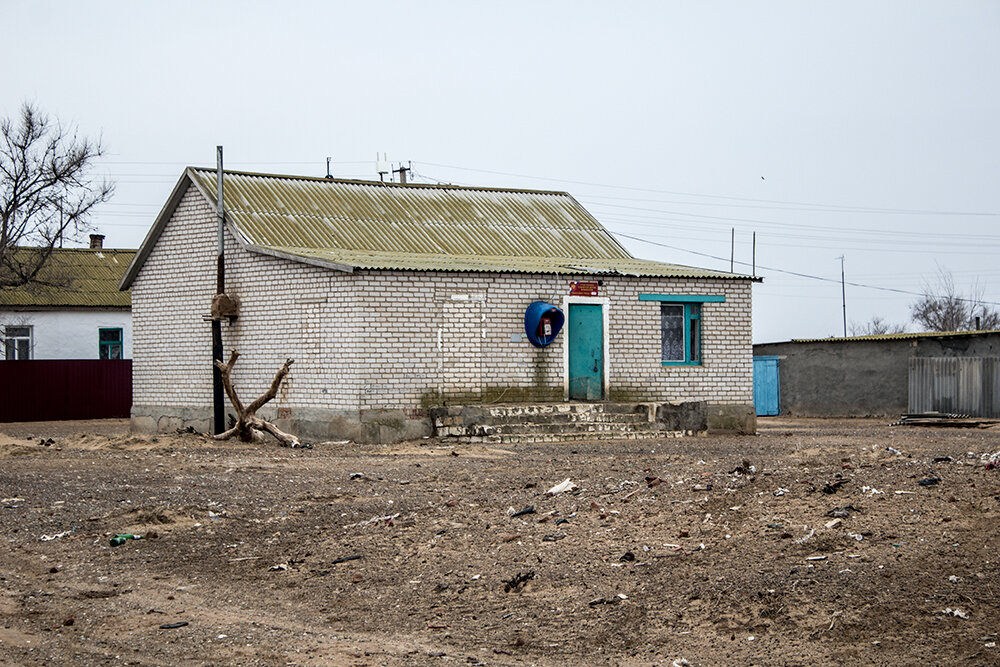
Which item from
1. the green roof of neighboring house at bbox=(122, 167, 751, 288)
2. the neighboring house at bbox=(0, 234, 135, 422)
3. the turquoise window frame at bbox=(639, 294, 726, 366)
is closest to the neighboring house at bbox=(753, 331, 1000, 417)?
the green roof of neighboring house at bbox=(122, 167, 751, 288)

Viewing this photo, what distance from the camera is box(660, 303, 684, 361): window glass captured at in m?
23.3

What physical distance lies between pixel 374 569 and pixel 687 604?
107 inches

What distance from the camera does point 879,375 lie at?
3120cm

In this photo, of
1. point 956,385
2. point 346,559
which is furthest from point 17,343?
point 346,559

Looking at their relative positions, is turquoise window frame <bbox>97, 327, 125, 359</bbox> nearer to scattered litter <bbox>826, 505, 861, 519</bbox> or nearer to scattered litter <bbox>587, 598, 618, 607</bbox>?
scattered litter <bbox>826, 505, 861, 519</bbox>

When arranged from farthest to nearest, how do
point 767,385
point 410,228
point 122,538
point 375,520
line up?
point 767,385 → point 410,228 → point 375,520 → point 122,538

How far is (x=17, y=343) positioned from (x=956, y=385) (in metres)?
26.2

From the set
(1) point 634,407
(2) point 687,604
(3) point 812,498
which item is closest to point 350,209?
(1) point 634,407

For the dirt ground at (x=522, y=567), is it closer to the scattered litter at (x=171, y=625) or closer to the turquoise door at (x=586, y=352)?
the scattered litter at (x=171, y=625)

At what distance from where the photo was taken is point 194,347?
2336cm

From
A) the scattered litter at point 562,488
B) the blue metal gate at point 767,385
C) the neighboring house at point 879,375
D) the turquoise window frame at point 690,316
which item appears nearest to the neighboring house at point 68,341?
A: the turquoise window frame at point 690,316

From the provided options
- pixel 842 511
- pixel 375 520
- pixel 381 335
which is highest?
pixel 381 335

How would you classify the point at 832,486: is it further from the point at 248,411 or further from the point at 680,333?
the point at 680,333

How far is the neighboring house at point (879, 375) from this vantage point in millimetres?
28953
